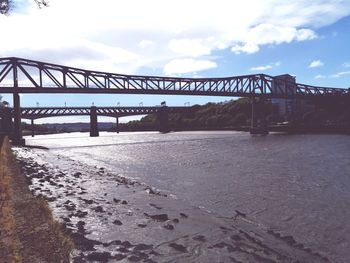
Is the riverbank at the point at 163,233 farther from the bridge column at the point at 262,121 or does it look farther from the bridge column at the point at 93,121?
the bridge column at the point at 93,121

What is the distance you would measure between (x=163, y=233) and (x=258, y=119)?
142563mm

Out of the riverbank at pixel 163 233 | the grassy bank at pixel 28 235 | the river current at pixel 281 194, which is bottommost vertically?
the river current at pixel 281 194

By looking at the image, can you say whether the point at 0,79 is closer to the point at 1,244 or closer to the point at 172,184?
the point at 172,184

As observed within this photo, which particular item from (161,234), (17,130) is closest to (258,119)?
(17,130)

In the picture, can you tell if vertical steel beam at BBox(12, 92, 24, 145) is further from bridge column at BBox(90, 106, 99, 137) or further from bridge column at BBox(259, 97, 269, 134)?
bridge column at BBox(90, 106, 99, 137)

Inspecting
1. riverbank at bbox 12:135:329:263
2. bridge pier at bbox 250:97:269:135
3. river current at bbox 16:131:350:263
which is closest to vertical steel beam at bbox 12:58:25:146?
river current at bbox 16:131:350:263

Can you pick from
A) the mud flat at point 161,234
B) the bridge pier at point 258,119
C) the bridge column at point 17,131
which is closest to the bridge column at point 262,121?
the bridge pier at point 258,119

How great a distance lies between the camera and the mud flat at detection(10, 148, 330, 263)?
1220cm

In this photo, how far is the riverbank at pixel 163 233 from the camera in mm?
12219

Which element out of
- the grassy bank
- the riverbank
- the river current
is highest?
the grassy bank

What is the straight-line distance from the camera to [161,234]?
14406 millimetres

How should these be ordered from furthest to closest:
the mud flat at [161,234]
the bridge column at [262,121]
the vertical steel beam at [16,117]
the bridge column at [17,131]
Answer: the bridge column at [262,121]
the vertical steel beam at [16,117]
the bridge column at [17,131]
the mud flat at [161,234]

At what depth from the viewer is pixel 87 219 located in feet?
53.3

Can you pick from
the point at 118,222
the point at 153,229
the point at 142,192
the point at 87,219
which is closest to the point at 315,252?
the point at 153,229
